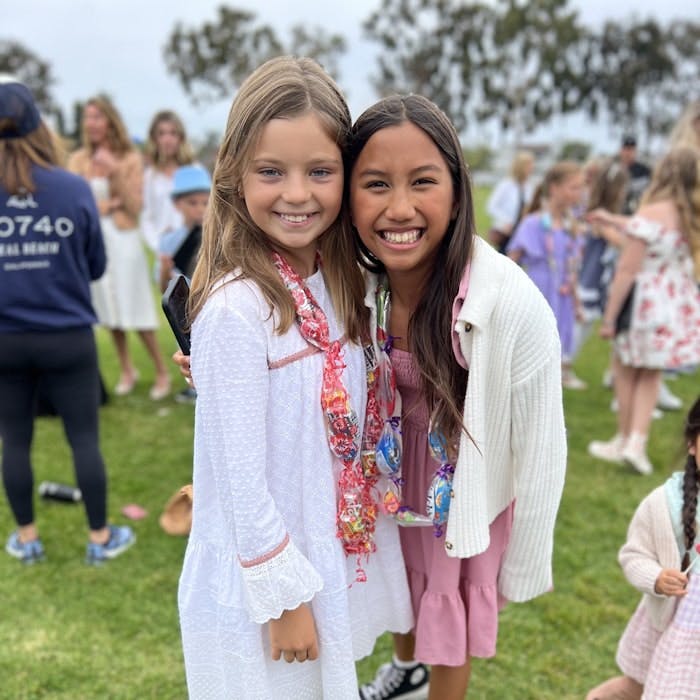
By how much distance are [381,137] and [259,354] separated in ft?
1.75

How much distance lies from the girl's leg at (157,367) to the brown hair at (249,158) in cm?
404

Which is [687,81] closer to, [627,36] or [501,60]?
[627,36]

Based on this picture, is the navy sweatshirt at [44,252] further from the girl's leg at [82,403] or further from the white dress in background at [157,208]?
the white dress in background at [157,208]

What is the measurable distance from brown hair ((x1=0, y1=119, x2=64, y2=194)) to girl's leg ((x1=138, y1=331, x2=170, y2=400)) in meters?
2.69

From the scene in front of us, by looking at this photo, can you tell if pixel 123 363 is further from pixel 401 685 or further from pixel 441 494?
pixel 441 494

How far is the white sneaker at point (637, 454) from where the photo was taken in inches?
163

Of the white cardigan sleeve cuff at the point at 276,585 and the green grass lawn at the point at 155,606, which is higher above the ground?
the white cardigan sleeve cuff at the point at 276,585

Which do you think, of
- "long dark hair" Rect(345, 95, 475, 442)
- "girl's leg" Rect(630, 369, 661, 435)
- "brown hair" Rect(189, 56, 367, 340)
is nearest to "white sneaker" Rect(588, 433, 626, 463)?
"girl's leg" Rect(630, 369, 661, 435)

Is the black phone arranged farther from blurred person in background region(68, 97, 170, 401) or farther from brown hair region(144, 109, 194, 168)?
brown hair region(144, 109, 194, 168)

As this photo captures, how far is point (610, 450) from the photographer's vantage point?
173 inches

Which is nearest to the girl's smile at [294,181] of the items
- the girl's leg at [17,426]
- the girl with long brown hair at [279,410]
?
the girl with long brown hair at [279,410]

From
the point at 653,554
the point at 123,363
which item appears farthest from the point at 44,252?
the point at 123,363

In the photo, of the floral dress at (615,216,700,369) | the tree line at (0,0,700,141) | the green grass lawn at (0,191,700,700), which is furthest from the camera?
the tree line at (0,0,700,141)

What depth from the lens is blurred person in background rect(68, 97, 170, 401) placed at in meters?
4.84
